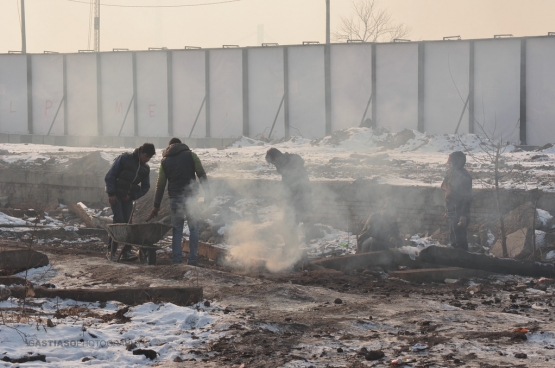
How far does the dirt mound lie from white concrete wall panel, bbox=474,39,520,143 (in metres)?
14.0

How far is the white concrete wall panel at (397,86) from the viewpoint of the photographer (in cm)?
2519

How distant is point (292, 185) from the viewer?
10391 millimetres

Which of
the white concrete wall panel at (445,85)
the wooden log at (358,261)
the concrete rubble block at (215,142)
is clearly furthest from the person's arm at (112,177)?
the concrete rubble block at (215,142)

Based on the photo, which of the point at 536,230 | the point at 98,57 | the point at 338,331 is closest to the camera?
the point at 338,331

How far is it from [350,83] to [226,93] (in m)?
5.52

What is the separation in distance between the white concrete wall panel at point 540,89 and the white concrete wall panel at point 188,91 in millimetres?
13449

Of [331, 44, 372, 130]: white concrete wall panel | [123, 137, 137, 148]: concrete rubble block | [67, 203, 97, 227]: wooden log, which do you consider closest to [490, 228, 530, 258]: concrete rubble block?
[67, 203, 97, 227]: wooden log

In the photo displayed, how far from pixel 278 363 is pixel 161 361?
0.84 metres

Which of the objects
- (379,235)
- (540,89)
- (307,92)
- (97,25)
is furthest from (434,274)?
(97,25)

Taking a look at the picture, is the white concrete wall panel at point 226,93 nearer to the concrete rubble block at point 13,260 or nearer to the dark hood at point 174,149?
the dark hood at point 174,149

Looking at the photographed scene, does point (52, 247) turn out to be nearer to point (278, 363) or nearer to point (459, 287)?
point (459, 287)

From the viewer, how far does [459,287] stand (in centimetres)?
813

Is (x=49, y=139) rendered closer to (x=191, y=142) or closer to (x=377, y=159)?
(x=191, y=142)

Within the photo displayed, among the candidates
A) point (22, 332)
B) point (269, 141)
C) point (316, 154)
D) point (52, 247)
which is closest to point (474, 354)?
point (22, 332)
